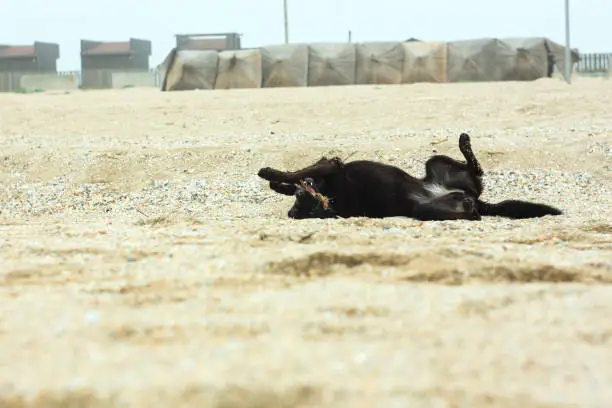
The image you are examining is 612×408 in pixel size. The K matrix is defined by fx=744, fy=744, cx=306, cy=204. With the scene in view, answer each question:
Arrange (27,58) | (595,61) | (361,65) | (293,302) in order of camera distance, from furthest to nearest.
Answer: (27,58)
(595,61)
(361,65)
(293,302)

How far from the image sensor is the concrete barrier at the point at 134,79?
3030 centimetres

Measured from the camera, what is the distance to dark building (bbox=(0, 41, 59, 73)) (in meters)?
36.9

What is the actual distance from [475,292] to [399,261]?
20.8 inches

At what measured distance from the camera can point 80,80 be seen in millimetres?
32188

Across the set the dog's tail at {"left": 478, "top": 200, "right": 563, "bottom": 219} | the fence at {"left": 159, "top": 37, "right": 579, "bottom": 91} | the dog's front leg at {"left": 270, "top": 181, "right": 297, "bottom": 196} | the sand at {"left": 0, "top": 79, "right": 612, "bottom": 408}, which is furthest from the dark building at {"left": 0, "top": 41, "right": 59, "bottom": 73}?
the dog's tail at {"left": 478, "top": 200, "right": 563, "bottom": 219}

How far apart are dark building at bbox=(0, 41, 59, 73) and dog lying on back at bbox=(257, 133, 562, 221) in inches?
1365

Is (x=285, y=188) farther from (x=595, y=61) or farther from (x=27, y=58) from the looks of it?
(x=27, y=58)

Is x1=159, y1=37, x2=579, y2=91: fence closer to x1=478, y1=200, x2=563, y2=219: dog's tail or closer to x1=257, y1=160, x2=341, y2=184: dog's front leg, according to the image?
x1=257, y1=160, x2=341, y2=184: dog's front leg

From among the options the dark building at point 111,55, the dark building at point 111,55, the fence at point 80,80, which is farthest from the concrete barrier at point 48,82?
the dark building at point 111,55

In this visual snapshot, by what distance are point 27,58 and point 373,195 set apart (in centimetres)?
3618

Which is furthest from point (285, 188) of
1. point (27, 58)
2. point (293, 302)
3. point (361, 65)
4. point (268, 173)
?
point (27, 58)

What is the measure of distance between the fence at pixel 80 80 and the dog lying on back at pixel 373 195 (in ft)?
78.3

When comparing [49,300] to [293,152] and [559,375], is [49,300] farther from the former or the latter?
[293,152]

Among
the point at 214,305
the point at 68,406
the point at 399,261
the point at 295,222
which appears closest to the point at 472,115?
the point at 295,222
